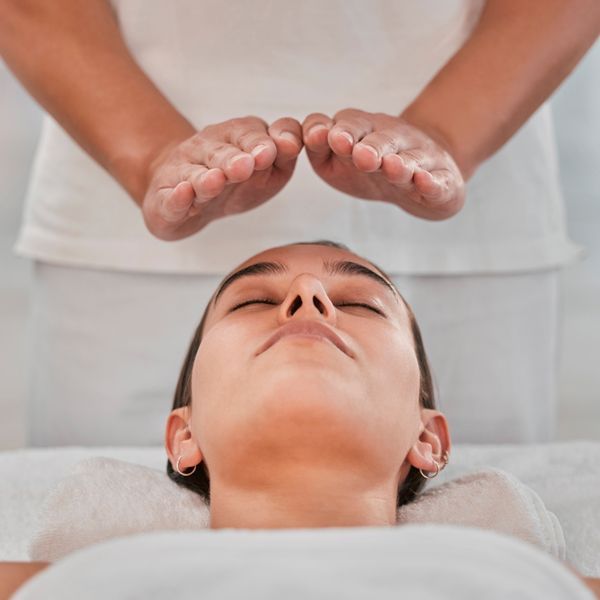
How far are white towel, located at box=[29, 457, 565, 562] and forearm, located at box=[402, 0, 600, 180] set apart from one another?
44 centimetres

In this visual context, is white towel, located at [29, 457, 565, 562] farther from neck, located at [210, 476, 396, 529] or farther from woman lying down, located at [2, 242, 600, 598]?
neck, located at [210, 476, 396, 529]

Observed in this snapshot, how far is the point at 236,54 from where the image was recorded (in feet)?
5.75

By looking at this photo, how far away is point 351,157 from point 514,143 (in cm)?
58

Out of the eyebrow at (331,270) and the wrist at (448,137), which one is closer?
the eyebrow at (331,270)

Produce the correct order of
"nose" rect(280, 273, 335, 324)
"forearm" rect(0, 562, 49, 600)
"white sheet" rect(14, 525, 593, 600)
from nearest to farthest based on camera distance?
"white sheet" rect(14, 525, 593, 600)
"forearm" rect(0, 562, 49, 600)
"nose" rect(280, 273, 335, 324)

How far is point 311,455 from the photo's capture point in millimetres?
1227

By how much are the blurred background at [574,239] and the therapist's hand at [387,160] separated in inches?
56.9

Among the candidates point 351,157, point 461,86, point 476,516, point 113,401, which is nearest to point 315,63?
point 461,86

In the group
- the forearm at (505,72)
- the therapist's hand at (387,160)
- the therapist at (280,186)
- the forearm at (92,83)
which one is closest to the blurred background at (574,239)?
the therapist at (280,186)

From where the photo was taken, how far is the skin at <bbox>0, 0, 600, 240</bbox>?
56.1 inches

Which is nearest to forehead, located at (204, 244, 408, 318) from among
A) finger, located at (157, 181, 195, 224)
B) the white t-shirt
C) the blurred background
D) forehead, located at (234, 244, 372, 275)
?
forehead, located at (234, 244, 372, 275)

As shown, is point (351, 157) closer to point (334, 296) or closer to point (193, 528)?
point (334, 296)

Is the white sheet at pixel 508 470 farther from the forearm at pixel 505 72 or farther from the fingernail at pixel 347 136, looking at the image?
the fingernail at pixel 347 136

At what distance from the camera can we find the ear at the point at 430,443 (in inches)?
55.6
